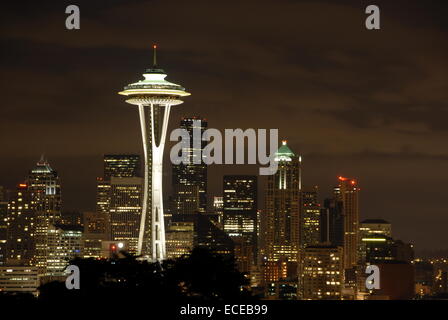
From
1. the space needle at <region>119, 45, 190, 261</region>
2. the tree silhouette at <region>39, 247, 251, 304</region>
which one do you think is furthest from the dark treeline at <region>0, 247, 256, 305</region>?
the space needle at <region>119, 45, 190, 261</region>

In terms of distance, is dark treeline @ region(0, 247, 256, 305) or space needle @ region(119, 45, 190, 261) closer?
dark treeline @ region(0, 247, 256, 305)

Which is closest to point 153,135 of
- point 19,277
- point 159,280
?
point 19,277

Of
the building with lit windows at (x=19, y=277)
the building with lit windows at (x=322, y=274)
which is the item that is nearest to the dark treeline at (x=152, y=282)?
the building with lit windows at (x=19, y=277)

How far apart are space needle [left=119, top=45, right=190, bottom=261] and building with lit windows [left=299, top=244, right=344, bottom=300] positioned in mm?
23447

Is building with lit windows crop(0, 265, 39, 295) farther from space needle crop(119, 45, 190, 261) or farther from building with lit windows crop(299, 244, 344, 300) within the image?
building with lit windows crop(299, 244, 344, 300)

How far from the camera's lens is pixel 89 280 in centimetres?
4469

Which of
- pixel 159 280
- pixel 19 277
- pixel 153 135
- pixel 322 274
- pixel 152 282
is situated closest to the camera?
pixel 152 282

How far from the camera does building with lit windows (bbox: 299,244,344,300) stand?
176 m

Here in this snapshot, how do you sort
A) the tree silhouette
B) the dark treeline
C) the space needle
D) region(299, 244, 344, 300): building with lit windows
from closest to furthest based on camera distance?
the dark treeline, the tree silhouette, the space needle, region(299, 244, 344, 300): building with lit windows

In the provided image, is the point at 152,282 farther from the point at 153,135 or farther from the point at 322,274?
the point at 322,274

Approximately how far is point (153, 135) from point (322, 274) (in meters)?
42.1

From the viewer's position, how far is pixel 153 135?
155 m

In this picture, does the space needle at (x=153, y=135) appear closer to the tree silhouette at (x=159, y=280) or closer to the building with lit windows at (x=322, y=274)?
the building with lit windows at (x=322, y=274)
